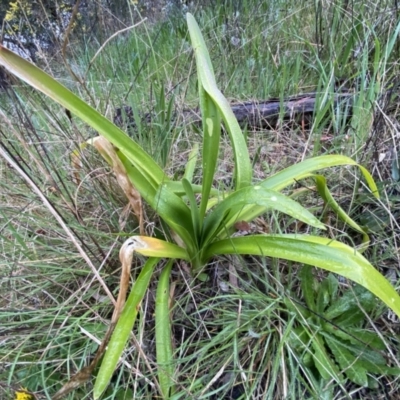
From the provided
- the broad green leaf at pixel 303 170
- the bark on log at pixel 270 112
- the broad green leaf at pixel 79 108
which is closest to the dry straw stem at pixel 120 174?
the broad green leaf at pixel 79 108

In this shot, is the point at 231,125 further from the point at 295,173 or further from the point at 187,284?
the point at 187,284

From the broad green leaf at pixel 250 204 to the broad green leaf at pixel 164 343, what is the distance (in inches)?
5.8

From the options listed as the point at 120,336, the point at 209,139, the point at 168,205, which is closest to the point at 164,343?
the point at 120,336

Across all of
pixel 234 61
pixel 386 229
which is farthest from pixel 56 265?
pixel 234 61

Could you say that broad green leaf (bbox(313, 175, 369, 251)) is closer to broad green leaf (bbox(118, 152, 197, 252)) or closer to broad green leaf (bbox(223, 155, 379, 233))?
broad green leaf (bbox(223, 155, 379, 233))

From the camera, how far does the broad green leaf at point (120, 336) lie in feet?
2.18

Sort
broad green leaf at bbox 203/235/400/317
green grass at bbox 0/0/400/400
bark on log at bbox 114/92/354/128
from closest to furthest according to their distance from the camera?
1. broad green leaf at bbox 203/235/400/317
2. green grass at bbox 0/0/400/400
3. bark on log at bbox 114/92/354/128

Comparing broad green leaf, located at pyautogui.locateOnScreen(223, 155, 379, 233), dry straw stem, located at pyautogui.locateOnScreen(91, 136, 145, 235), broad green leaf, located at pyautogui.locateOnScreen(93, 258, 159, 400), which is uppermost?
dry straw stem, located at pyautogui.locateOnScreen(91, 136, 145, 235)

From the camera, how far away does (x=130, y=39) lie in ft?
7.33

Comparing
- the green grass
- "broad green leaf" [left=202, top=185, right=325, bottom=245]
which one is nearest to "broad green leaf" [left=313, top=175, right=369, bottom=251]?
the green grass

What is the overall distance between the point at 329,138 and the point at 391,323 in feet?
2.11

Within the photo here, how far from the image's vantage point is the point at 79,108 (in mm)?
769

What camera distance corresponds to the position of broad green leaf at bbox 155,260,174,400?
0.74 meters

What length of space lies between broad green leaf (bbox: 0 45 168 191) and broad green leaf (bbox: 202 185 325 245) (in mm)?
140
